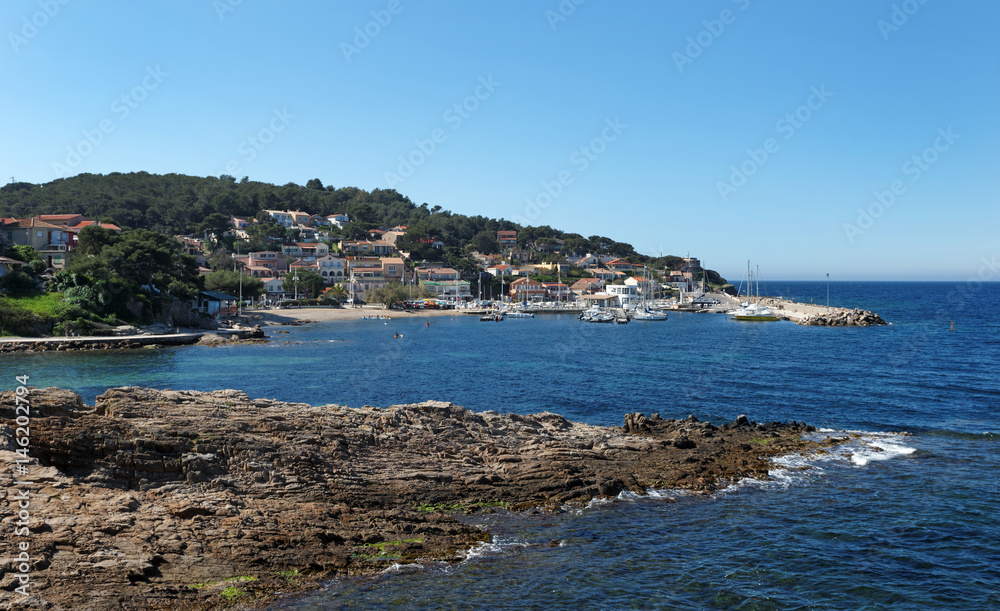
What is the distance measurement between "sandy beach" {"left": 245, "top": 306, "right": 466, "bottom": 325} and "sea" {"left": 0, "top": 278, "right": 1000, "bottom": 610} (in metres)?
21.3

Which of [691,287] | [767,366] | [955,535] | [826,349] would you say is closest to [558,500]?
[955,535]

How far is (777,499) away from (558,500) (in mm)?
6207

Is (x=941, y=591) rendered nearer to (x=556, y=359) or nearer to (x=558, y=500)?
(x=558, y=500)

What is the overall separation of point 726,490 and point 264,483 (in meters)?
12.8

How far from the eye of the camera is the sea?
12.8 m

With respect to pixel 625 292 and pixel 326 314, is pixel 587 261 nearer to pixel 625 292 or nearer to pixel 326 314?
pixel 625 292

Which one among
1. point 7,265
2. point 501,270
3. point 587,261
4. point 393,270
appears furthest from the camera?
point 587,261

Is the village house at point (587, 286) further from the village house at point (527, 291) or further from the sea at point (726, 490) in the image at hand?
the sea at point (726, 490)

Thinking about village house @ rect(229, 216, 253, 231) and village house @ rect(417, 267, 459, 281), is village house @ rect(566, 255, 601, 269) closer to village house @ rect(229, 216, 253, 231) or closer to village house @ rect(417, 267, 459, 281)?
village house @ rect(417, 267, 459, 281)

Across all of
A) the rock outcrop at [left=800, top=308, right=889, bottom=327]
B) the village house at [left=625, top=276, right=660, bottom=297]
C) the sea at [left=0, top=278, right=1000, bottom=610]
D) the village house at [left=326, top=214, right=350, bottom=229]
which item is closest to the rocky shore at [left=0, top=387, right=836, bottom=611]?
the sea at [left=0, top=278, right=1000, bottom=610]

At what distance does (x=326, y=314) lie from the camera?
3541 inches

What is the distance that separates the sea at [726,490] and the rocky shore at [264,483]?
965 mm

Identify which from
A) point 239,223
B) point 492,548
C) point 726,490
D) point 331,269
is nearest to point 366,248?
point 331,269

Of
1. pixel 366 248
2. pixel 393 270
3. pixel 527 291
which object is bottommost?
pixel 527 291
